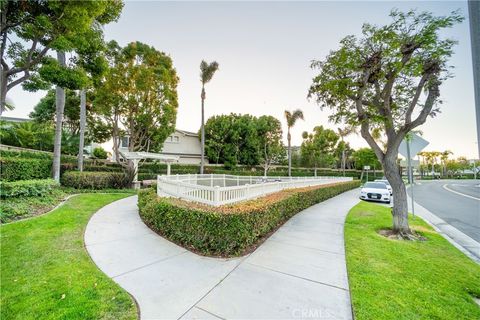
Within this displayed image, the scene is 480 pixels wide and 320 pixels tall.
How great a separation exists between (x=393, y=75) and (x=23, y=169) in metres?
18.0

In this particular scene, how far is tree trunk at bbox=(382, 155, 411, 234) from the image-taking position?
6113 millimetres

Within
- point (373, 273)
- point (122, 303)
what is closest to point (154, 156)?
point (122, 303)

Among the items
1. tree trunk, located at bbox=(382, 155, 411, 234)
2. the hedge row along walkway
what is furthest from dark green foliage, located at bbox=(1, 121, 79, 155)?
tree trunk, located at bbox=(382, 155, 411, 234)

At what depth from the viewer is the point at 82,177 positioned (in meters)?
12.1

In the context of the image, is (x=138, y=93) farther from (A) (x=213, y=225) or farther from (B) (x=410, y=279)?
(B) (x=410, y=279)

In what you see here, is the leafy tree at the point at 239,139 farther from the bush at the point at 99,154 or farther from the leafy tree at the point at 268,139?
the bush at the point at 99,154

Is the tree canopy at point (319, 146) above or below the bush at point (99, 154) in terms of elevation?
above

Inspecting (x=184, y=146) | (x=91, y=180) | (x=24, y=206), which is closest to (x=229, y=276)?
(x=24, y=206)

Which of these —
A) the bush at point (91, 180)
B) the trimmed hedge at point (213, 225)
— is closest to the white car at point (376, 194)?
the trimmed hedge at point (213, 225)

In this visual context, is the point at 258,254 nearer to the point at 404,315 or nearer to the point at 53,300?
the point at 404,315

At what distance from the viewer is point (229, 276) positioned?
3.50m

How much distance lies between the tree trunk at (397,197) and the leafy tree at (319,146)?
29773mm

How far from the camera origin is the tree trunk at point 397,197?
20.1 ft

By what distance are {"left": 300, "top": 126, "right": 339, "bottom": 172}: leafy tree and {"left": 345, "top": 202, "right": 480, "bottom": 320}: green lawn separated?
3117 cm
